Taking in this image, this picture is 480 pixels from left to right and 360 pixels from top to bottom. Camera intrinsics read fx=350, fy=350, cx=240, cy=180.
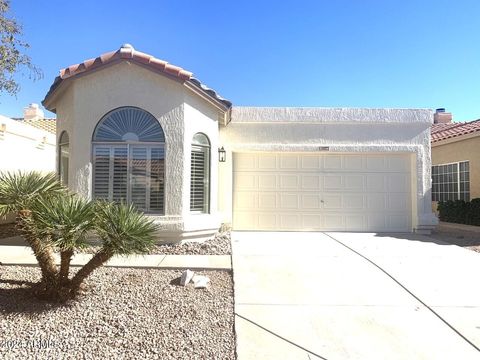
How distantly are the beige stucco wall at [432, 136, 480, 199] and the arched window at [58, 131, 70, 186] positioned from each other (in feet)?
46.7

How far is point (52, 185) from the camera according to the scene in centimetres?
527

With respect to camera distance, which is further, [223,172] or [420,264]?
[223,172]

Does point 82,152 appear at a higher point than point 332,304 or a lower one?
higher

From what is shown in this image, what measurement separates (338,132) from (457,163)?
274 inches

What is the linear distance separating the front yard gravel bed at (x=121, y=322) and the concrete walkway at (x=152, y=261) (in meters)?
0.92

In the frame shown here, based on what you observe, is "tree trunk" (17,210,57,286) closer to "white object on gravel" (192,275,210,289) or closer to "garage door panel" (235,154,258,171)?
"white object on gravel" (192,275,210,289)

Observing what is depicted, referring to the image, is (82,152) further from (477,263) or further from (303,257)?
(477,263)

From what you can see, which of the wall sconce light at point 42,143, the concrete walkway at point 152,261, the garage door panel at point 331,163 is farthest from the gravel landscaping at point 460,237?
the wall sconce light at point 42,143

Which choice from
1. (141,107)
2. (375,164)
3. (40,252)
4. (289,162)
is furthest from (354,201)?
(40,252)

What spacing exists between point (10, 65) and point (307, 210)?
28.0 ft

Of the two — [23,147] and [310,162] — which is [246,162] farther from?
[23,147]

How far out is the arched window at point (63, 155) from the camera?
931cm

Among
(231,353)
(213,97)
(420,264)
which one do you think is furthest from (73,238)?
(420,264)

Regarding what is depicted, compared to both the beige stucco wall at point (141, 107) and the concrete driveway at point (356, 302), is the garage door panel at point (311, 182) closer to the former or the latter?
the concrete driveway at point (356, 302)
